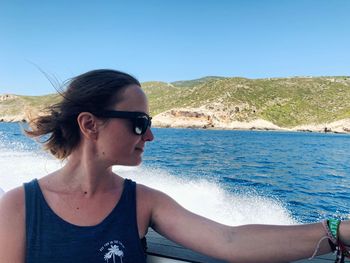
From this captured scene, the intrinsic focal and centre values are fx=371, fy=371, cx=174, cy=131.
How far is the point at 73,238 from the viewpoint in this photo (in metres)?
1.21

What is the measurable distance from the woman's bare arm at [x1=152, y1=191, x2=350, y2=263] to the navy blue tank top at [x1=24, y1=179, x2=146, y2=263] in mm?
141

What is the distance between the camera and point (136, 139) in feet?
4.34

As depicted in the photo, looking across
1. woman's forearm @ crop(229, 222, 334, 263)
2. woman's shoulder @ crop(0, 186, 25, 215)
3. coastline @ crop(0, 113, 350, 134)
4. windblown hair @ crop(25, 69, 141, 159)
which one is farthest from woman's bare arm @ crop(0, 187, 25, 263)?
coastline @ crop(0, 113, 350, 134)

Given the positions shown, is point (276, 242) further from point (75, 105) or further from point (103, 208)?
point (75, 105)

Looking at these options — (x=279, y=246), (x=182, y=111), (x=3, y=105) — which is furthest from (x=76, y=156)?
(x=3, y=105)

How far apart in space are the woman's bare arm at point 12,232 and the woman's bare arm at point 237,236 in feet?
1.49

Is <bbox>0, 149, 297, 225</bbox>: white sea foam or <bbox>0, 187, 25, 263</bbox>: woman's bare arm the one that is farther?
<bbox>0, 149, 297, 225</bbox>: white sea foam

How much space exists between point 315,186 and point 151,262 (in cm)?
1519

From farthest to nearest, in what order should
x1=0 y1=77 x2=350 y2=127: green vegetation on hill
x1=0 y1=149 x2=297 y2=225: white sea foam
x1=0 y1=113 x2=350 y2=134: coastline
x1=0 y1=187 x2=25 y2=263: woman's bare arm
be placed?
x1=0 y1=77 x2=350 y2=127: green vegetation on hill → x1=0 y1=113 x2=350 y2=134: coastline → x1=0 y1=149 x2=297 y2=225: white sea foam → x1=0 y1=187 x2=25 y2=263: woman's bare arm

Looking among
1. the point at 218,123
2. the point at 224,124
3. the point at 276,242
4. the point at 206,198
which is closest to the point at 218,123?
the point at 218,123

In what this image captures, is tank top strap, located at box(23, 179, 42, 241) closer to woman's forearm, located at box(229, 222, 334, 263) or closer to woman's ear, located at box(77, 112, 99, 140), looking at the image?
woman's ear, located at box(77, 112, 99, 140)

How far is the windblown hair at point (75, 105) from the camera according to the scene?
1307 mm

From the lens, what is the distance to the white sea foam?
321 inches

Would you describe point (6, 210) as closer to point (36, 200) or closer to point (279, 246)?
point (36, 200)
